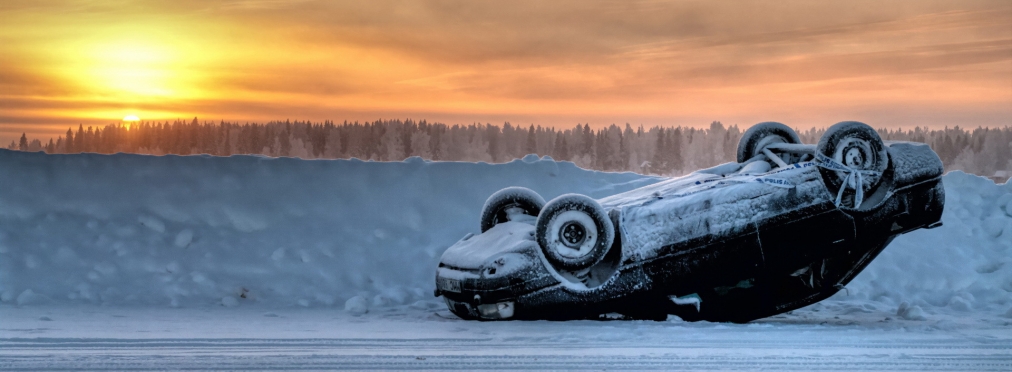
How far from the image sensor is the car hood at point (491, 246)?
8289mm

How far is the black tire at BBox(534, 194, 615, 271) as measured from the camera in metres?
8.09

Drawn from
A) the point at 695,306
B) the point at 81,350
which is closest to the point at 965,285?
the point at 695,306

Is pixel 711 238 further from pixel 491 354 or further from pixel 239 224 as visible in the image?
pixel 239 224

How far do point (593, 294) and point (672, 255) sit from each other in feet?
2.35

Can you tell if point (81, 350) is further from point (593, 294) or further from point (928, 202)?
point (928, 202)

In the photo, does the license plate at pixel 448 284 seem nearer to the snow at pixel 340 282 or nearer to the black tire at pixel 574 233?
the snow at pixel 340 282

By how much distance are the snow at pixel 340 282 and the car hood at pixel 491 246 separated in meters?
0.11

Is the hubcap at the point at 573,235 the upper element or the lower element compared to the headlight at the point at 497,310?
upper

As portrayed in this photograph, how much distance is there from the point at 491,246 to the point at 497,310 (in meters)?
0.59

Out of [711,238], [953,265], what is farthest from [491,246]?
[953,265]

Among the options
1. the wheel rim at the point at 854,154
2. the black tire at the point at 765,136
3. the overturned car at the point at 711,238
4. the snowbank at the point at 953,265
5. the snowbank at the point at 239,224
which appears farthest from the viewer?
the snowbank at the point at 239,224

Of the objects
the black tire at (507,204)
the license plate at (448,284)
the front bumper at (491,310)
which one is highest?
the black tire at (507,204)

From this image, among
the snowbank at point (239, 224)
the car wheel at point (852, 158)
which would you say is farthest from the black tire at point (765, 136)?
the snowbank at point (239, 224)

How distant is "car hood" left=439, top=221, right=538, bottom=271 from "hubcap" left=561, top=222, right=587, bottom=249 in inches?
10.5
